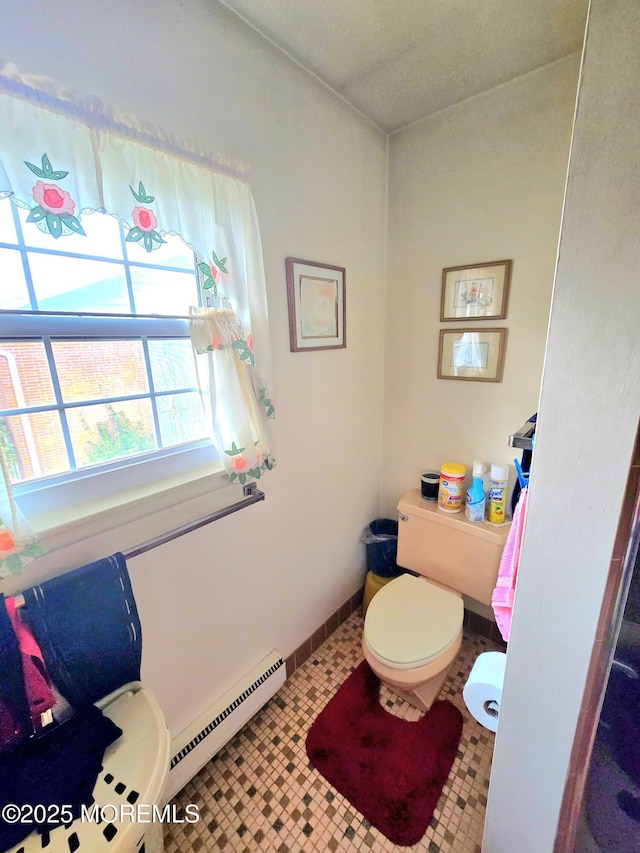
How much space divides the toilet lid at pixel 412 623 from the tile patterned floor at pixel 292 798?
41 centimetres

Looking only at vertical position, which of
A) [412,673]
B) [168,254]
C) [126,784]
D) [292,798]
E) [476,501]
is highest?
[168,254]

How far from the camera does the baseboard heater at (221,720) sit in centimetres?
117

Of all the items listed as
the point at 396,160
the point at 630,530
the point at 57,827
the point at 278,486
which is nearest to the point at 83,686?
the point at 57,827

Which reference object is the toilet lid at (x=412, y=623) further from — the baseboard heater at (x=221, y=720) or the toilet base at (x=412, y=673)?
the baseboard heater at (x=221, y=720)

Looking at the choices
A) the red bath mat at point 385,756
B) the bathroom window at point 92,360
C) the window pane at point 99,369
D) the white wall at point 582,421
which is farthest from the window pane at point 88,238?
the red bath mat at point 385,756

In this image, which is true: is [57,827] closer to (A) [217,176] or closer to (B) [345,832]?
(B) [345,832]

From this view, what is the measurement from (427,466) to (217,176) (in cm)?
152

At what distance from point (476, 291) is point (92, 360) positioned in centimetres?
147

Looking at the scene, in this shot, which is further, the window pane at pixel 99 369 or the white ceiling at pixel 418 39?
the white ceiling at pixel 418 39

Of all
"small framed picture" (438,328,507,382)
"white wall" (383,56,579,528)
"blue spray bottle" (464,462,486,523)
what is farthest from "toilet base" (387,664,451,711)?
"small framed picture" (438,328,507,382)

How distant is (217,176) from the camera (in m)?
0.99

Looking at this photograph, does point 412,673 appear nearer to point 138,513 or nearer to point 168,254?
point 138,513

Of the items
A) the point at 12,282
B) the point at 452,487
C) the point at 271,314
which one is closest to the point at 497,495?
the point at 452,487

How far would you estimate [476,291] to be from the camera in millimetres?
1510
